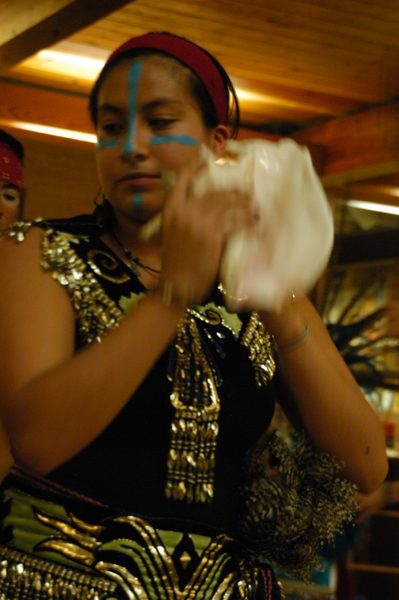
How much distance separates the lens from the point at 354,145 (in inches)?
221

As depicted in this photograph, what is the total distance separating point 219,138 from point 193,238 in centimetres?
40

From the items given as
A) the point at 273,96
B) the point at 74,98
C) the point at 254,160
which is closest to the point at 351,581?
the point at 273,96

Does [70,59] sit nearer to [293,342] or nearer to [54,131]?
[54,131]

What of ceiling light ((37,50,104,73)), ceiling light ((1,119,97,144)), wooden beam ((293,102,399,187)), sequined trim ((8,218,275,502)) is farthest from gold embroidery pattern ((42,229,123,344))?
ceiling light ((1,119,97,144))

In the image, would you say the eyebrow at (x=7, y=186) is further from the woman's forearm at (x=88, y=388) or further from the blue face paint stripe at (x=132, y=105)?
the woman's forearm at (x=88, y=388)

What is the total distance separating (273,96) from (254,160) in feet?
14.1

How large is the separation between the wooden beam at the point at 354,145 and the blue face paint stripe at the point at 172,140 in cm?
395

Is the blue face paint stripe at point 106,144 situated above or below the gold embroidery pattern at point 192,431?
above

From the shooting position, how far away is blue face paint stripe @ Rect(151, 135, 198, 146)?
130 cm

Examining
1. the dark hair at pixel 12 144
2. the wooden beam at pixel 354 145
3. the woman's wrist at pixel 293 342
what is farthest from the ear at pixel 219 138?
the wooden beam at pixel 354 145

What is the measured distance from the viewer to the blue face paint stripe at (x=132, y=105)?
4.24ft

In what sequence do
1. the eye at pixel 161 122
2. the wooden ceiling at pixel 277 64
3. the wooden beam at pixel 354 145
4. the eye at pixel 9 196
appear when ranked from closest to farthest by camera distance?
the eye at pixel 161 122 < the eye at pixel 9 196 < the wooden ceiling at pixel 277 64 < the wooden beam at pixel 354 145

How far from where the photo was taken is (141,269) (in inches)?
52.9

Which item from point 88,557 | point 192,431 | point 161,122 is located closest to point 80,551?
point 88,557
